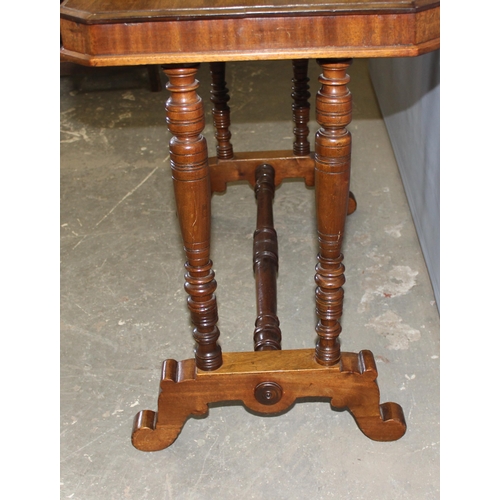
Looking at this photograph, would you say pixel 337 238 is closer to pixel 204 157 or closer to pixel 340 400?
pixel 204 157

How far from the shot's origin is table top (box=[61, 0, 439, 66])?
1.21 meters

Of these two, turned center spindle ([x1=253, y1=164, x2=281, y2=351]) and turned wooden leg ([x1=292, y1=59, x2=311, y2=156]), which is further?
turned wooden leg ([x1=292, y1=59, x2=311, y2=156])

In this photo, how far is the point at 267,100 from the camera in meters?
3.71

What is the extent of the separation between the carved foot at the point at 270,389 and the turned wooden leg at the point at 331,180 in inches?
4.7

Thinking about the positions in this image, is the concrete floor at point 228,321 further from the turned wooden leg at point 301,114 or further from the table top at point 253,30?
the table top at point 253,30

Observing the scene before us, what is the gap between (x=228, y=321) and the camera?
7.23 feet

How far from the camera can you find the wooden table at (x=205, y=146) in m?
1.22

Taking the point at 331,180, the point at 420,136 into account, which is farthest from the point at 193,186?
the point at 420,136

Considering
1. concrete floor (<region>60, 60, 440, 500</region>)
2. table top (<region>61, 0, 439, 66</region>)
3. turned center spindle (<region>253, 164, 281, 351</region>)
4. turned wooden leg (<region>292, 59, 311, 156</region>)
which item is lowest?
concrete floor (<region>60, 60, 440, 500</region>)

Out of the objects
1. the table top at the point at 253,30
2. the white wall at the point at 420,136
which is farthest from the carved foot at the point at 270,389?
the table top at the point at 253,30

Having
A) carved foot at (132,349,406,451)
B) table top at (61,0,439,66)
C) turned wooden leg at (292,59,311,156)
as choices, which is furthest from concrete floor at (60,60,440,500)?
table top at (61,0,439,66)

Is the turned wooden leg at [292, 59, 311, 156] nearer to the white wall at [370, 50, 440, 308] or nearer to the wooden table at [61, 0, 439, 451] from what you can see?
the white wall at [370, 50, 440, 308]

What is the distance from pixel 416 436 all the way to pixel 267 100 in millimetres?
2282

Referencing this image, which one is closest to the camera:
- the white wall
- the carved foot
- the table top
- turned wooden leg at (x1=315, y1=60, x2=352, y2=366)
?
the table top
